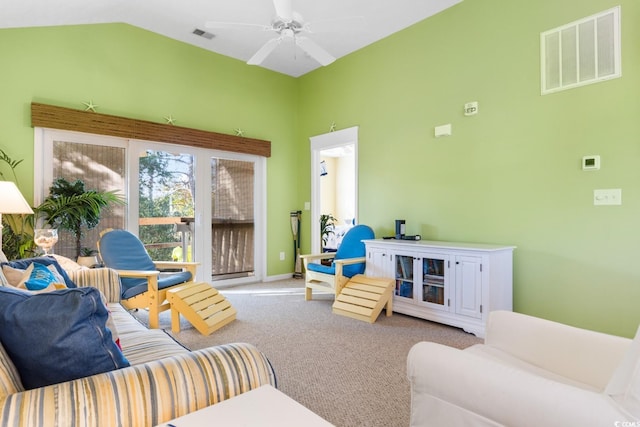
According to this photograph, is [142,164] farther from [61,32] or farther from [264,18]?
[264,18]

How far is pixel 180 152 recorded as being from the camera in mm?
4703

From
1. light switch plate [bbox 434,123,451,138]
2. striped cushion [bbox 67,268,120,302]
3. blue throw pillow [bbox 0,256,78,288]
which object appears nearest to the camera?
blue throw pillow [bbox 0,256,78,288]

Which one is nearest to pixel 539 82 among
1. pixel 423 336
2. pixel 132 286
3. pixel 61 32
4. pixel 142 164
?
pixel 423 336

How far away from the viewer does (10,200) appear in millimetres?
2803

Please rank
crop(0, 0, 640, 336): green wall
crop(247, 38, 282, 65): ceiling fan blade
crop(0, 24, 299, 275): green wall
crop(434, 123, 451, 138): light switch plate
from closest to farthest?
crop(0, 0, 640, 336): green wall
crop(247, 38, 282, 65): ceiling fan blade
crop(0, 24, 299, 275): green wall
crop(434, 123, 451, 138): light switch plate

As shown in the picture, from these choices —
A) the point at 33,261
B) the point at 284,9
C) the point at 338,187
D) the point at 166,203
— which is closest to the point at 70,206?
the point at 166,203

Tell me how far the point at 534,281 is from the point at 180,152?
4470mm

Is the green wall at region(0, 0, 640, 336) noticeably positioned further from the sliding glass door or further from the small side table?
the small side table

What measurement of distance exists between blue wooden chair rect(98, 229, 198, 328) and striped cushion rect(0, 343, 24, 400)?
220 cm

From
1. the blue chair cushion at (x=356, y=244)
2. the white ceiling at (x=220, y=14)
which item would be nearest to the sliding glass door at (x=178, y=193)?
the white ceiling at (x=220, y=14)

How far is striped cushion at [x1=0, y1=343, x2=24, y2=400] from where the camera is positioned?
2.86 feet

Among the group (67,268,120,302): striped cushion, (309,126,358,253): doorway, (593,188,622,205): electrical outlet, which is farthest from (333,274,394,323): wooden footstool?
(309,126,358,253): doorway

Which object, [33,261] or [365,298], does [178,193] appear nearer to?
[33,261]

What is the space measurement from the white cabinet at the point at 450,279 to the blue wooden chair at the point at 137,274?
2.22m
